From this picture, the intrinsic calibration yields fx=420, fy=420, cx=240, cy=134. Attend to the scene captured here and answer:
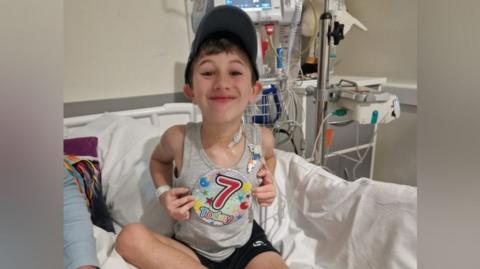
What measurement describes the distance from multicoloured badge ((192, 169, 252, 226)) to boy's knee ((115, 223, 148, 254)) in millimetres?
144

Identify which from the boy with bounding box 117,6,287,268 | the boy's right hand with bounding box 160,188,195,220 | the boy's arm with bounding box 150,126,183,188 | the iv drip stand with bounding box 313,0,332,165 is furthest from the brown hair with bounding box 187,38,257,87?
the iv drip stand with bounding box 313,0,332,165

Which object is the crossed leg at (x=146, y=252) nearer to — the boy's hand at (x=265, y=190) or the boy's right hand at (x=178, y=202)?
the boy's right hand at (x=178, y=202)

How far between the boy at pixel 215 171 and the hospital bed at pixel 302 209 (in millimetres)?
97

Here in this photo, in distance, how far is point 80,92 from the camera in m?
1.42

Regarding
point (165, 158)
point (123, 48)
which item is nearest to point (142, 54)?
point (123, 48)

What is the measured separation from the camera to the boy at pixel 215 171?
96 centimetres

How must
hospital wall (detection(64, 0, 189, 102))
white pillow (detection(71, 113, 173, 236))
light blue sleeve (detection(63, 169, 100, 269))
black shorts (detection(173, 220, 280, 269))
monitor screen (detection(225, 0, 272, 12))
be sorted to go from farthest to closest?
monitor screen (detection(225, 0, 272, 12)), hospital wall (detection(64, 0, 189, 102)), white pillow (detection(71, 113, 173, 236)), black shorts (detection(173, 220, 280, 269)), light blue sleeve (detection(63, 169, 100, 269))

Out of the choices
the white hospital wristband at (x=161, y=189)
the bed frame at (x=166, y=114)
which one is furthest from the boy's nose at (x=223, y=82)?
the bed frame at (x=166, y=114)

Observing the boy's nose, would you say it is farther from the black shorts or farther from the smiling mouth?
the black shorts

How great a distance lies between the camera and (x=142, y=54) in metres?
1.57

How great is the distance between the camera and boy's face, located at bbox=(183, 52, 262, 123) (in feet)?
3.15

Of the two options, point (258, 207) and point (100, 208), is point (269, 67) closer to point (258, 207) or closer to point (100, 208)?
point (258, 207)
